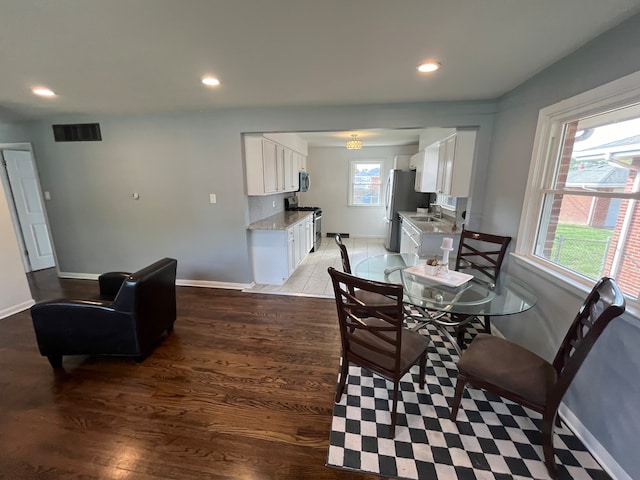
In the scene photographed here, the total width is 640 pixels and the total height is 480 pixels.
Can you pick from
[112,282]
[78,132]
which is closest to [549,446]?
[112,282]

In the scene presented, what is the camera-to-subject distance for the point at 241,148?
3.40 m

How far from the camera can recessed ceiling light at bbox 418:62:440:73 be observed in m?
1.95

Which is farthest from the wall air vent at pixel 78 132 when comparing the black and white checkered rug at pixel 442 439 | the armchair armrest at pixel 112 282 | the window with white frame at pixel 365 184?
the window with white frame at pixel 365 184

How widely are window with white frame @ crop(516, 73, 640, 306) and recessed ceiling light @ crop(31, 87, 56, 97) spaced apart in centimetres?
450

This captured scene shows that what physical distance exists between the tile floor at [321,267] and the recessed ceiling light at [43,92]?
3.00 meters

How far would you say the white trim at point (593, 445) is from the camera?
1.35 metres

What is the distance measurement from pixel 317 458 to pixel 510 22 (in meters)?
2.67

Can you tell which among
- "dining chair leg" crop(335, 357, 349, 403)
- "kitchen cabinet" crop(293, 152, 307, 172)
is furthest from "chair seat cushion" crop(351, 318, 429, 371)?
"kitchen cabinet" crop(293, 152, 307, 172)

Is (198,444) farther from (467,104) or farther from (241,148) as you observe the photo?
(467,104)

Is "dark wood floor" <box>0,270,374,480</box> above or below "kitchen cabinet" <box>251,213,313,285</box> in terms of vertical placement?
below

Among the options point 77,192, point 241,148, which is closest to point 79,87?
point 241,148

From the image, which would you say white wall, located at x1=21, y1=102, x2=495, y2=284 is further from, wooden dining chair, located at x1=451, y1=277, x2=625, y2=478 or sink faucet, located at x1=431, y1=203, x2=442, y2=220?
wooden dining chair, located at x1=451, y1=277, x2=625, y2=478

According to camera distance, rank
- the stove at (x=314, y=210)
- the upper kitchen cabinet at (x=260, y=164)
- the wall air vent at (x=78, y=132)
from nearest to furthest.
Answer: the upper kitchen cabinet at (x=260, y=164), the wall air vent at (x=78, y=132), the stove at (x=314, y=210)

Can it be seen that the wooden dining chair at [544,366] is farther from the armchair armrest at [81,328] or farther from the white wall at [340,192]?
the white wall at [340,192]
